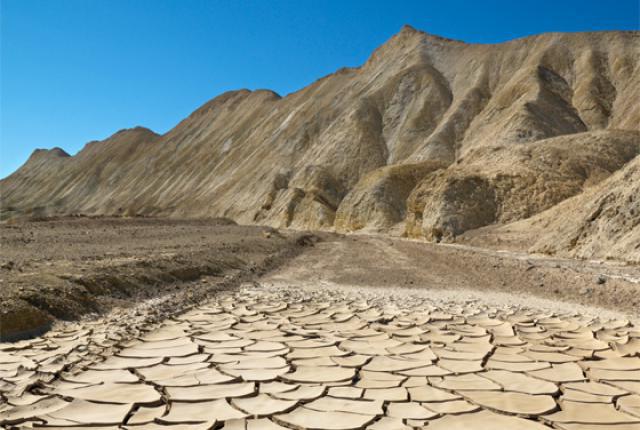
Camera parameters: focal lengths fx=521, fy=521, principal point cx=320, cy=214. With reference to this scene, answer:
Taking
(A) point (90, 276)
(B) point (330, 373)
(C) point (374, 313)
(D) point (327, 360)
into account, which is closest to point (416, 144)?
(A) point (90, 276)

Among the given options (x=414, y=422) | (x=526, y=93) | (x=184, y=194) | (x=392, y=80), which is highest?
(x=392, y=80)

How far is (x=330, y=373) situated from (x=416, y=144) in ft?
123

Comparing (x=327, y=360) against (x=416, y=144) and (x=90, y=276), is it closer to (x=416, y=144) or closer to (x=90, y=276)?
(x=90, y=276)

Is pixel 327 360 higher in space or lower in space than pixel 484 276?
lower

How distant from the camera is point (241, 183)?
46.5 m

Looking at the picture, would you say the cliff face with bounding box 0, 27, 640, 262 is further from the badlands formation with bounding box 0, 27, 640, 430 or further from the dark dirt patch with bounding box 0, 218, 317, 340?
the dark dirt patch with bounding box 0, 218, 317, 340

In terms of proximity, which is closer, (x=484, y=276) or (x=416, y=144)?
(x=484, y=276)

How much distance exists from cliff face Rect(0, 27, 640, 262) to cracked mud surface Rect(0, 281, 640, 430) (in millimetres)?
15628

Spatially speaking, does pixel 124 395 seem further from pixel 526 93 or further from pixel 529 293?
pixel 526 93

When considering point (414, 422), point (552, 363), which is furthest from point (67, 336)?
point (552, 363)

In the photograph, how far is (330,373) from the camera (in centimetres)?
356

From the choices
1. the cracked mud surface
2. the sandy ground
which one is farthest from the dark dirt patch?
the sandy ground

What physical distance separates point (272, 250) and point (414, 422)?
1295 cm

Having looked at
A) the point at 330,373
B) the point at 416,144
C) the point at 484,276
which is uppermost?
the point at 416,144
